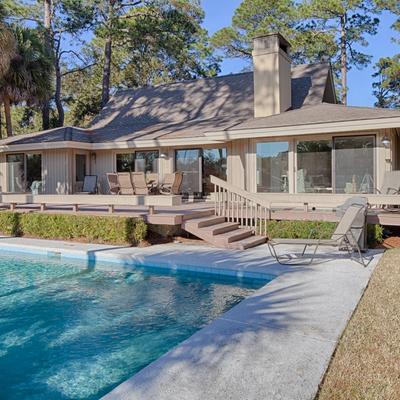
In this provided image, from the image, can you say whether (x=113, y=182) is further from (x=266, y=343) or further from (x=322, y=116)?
(x=266, y=343)

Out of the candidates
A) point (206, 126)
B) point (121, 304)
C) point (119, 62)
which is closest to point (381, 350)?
point (121, 304)

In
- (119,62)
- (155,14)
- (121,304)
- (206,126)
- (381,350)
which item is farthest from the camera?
(119,62)

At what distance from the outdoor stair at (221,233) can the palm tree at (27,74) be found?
13.7 metres

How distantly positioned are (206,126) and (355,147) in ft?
19.7

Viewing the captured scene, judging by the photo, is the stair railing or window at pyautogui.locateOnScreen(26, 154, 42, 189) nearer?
the stair railing

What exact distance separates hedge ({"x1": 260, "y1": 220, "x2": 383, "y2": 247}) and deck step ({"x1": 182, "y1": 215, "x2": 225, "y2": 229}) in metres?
1.30

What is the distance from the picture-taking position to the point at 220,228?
10.2 metres

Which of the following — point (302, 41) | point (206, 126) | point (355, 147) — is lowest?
point (355, 147)

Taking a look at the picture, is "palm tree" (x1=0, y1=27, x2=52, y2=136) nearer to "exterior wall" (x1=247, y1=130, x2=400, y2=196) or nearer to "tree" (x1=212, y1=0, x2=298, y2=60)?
"exterior wall" (x1=247, y1=130, x2=400, y2=196)

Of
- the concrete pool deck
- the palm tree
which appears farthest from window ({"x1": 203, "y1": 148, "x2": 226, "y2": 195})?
the palm tree

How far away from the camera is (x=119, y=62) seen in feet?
104

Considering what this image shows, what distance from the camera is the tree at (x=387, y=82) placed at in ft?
82.8

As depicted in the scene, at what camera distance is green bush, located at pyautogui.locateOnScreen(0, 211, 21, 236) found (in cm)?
1212

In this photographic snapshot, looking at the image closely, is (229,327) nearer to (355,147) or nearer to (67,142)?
(355,147)
